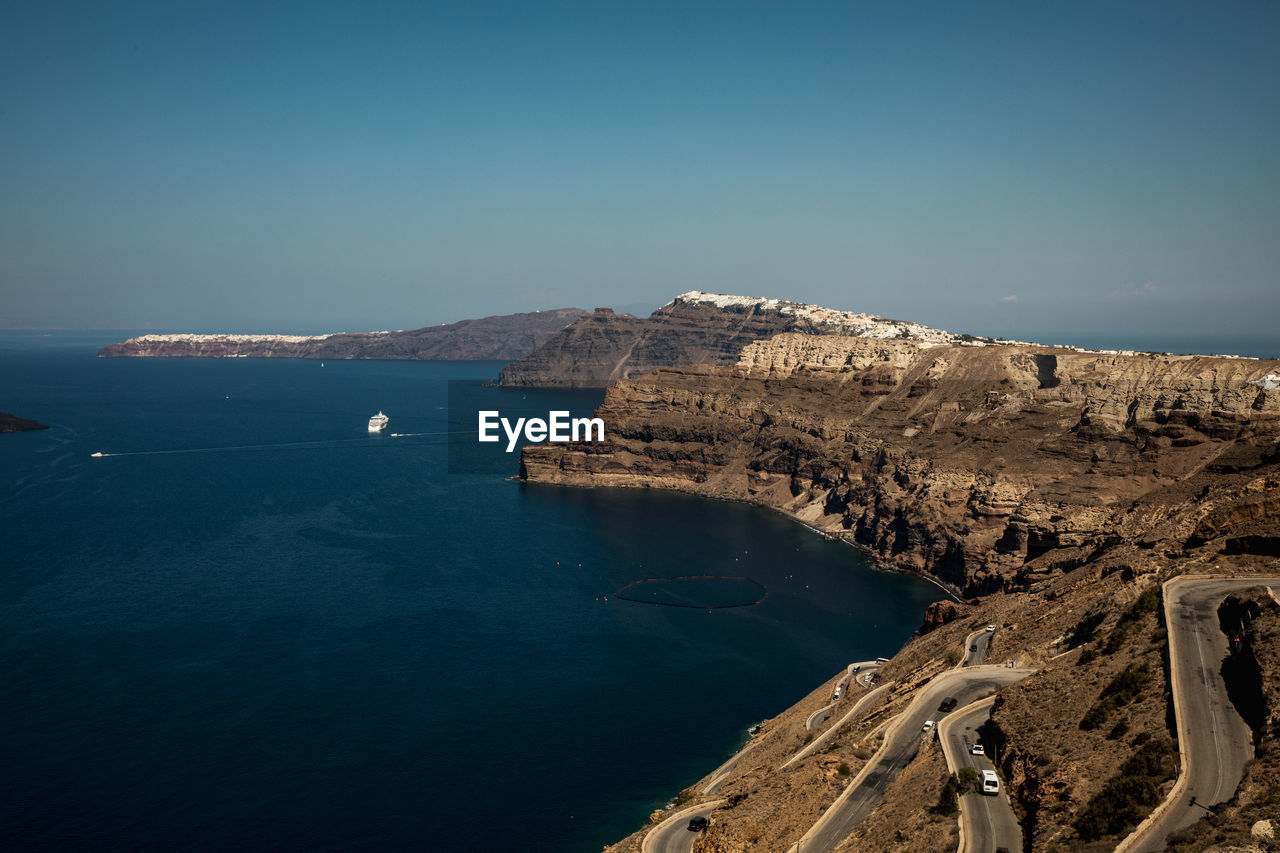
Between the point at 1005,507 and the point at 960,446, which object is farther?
the point at 960,446

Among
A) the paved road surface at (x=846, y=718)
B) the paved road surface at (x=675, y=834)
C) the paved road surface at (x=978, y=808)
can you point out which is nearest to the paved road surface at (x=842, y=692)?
the paved road surface at (x=846, y=718)

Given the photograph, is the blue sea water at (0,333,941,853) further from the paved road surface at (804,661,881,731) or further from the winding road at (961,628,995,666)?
the winding road at (961,628,995,666)

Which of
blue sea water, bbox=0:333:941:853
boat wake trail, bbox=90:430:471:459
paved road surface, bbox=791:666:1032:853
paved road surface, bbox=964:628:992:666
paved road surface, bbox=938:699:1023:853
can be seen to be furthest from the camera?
boat wake trail, bbox=90:430:471:459

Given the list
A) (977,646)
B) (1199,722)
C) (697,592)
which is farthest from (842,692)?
(697,592)

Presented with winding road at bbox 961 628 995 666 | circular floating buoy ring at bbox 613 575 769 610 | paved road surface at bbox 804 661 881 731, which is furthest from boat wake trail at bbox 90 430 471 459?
winding road at bbox 961 628 995 666

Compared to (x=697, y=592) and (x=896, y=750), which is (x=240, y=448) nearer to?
(x=697, y=592)

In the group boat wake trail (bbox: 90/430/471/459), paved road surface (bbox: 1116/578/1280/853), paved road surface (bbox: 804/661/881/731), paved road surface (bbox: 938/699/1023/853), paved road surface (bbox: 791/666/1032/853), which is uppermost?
paved road surface (bbox: 1116/578/1280/853)

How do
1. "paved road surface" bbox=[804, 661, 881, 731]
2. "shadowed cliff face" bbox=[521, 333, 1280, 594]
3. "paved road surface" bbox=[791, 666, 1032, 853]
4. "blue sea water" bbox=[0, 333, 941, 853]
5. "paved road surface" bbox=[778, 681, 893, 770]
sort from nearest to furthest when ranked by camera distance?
1. "paved road surface" bbox=[791, 666, 1032, 853]
2. "paved road surface" bbox=[778, 681, 893, 770]
3. "blue sea water" bbox=[0, 333, 941, 853]
4. "paved road surface" bbox=[804, 661, 881, 731]
5. "shadowed cliff face" bbox=[521, 333, 1280, 594]
